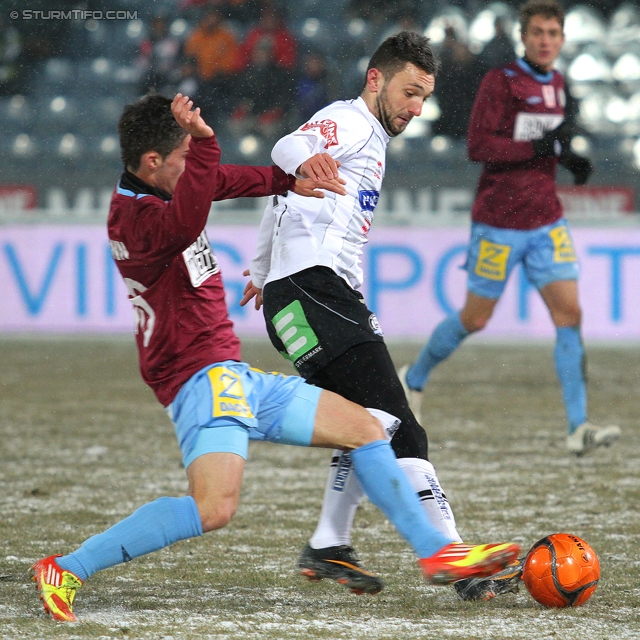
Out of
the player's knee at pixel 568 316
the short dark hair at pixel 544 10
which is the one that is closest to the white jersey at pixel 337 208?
the player's knee at pixel 568 316

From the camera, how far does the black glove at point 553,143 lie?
5.72 meters

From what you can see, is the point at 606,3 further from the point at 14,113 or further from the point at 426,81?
the point at 426,81

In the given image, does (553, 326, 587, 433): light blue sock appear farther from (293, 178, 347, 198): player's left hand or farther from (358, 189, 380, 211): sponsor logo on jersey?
(293, 178, 347, 198): player's left hand

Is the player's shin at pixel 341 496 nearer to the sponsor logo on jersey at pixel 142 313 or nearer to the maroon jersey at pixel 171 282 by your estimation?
the maroon jersey at pixel 171 282

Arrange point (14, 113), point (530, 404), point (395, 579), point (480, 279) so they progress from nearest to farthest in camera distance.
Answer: point (395, 579) < point (480, 279) < point (530, 404) < point (14, 113)

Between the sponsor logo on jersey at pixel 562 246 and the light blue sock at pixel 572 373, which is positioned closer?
the light blue sock at pixel 572 373

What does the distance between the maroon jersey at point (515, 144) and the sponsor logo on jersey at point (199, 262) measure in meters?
2.82

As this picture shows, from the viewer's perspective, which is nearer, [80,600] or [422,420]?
[80,600]

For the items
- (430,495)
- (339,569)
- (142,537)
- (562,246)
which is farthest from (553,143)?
Result: (142,537)

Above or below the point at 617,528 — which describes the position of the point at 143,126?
above

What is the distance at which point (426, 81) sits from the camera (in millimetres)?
3342

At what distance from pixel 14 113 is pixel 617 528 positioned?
413 inches

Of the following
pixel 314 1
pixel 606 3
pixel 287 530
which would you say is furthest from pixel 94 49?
pixel 287 530

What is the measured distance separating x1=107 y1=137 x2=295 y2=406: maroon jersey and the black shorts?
0.56 feet
